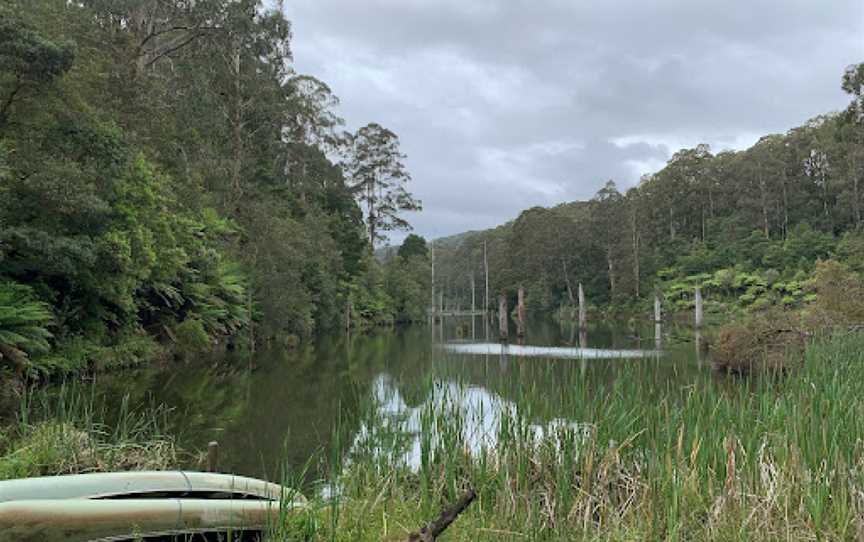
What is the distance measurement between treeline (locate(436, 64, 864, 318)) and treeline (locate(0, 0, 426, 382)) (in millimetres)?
21914

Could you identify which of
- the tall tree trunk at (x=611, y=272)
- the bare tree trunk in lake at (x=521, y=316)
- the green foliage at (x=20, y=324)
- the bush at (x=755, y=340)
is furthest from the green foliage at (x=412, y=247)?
the green foliage at (x=20, y=324)

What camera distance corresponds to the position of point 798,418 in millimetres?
3799

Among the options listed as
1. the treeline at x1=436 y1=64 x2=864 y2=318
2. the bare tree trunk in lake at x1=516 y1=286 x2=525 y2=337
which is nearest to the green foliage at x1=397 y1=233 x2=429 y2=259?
the treeline at x1=436 y1=64 x2=864 y2=318

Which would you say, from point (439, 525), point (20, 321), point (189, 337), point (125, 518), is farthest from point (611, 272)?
point (439, 525)

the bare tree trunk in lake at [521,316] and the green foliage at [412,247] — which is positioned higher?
the green foliage at [412,247]

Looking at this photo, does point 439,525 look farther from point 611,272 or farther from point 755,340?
point 611,272

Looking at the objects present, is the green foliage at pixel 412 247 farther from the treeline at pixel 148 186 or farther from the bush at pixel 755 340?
the bush at pixel 755 340

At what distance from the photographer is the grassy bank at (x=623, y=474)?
3213 mm

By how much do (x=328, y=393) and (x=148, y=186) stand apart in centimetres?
624

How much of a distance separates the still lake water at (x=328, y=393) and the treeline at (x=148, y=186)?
1613mm

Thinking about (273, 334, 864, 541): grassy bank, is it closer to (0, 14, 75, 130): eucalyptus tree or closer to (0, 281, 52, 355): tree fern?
(0, 281, 52, 355): tree fern

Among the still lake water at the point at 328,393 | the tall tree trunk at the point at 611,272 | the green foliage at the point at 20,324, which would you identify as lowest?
the still lake water at the point at 328,393

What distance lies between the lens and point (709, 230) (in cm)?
4522

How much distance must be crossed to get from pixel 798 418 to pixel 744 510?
3.05ft
